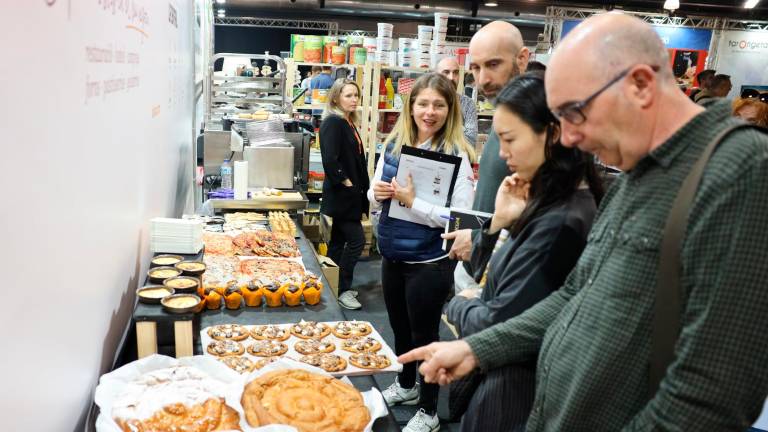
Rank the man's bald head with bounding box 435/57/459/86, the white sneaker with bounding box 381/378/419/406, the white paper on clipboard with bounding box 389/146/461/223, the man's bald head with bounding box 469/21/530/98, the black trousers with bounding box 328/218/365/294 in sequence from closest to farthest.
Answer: the man's bald head with bounding box 469/21/530/98
the white paper on clipboard with bounding box 389/146/461/223
the white sneaker with bounding box 381/378/419/406
the man's bald head with bounding box 435/57/459/86
the black trousers with bounding box 328/218/365/294

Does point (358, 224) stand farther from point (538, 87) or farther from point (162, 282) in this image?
point (538, 87)

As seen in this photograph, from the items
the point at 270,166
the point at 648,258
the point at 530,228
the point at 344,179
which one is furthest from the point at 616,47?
the point at 344,179

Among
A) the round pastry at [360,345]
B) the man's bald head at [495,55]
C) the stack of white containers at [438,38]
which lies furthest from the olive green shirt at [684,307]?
the stack of white containers at [438,38]

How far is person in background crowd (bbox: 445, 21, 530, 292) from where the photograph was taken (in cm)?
236

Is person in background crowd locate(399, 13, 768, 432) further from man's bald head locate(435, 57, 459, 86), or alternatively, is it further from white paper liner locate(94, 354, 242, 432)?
man's bald head locate(435, 57, 459, 86)

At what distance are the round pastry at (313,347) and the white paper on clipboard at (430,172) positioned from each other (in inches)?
40.0

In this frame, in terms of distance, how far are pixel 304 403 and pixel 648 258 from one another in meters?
1.09

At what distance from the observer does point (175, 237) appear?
2.81 meters

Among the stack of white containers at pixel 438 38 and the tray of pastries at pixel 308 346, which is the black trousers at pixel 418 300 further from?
the stack of white containers at pixel 438 38

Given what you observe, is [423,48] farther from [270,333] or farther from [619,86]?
[619,86]

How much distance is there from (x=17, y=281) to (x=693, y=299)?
1.39 metres

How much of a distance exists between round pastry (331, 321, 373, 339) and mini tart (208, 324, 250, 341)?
377mm

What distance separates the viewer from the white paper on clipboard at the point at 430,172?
291 centimetres

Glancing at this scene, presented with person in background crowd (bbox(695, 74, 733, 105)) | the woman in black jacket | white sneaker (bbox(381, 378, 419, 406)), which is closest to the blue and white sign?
person in background crowd (bbox(695, 74, 733, 105))
